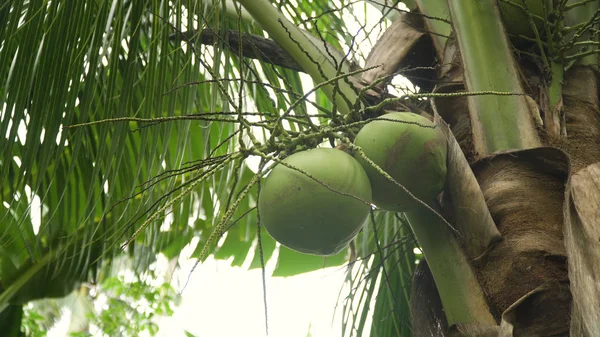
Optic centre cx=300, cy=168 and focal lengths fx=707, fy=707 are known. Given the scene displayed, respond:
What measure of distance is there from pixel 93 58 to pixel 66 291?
1.24 metres

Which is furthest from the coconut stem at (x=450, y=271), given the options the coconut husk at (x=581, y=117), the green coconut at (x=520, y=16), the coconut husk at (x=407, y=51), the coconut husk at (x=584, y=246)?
the green coconut at (x=520, y=16)

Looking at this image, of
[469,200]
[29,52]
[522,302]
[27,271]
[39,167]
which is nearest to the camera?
[522,302]

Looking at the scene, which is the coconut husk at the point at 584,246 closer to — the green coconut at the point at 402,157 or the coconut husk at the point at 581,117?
the coconut husk at the point at 581,117

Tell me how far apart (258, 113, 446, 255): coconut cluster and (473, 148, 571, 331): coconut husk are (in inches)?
4.5

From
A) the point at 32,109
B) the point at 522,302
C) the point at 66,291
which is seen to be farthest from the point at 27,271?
the point at 522,302

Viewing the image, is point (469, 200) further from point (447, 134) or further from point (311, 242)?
point (311, 242)

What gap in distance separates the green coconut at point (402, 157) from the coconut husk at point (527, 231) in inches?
4.5

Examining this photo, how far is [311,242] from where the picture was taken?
118 cm

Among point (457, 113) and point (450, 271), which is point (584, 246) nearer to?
point (450, 271)

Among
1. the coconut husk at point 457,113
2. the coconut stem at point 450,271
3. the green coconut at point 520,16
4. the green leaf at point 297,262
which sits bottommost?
the green leaf at point 297,262

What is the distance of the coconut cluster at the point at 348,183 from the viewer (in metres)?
1.13

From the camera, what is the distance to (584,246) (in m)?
1.11

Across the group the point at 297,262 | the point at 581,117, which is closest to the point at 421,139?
the point at 581,117

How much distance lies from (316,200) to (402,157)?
193 mm
